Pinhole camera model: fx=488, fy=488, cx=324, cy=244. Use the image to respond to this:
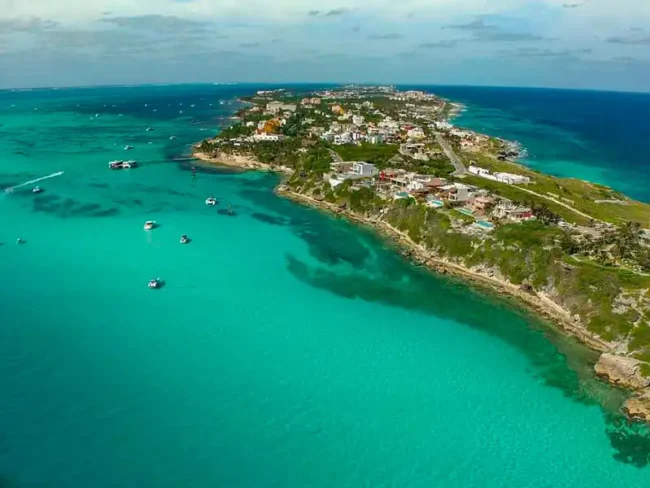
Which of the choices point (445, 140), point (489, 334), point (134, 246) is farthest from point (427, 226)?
point (445, 140)

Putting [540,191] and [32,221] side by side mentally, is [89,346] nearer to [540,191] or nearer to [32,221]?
[32,221]

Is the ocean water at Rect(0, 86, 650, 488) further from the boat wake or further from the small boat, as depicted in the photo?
the boat wake

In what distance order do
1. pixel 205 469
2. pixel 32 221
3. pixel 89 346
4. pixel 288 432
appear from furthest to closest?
pixel 32 221 < pixel 89 346 < pixel 288 432 < pixel 205 469

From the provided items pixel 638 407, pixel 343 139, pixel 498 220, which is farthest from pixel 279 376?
pixel 343 139

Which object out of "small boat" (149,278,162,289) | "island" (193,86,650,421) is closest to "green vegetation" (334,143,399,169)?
"island" (193,86,650,421)

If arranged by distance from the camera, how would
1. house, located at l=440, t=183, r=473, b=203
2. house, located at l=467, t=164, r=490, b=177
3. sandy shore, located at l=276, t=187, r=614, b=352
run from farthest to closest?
house, located at l=467, t=164, r=490, b=177 < house, located at l=440, t=183, r=473, b=203 < sandy shore, located at l=276, t=187, r=614, b=352

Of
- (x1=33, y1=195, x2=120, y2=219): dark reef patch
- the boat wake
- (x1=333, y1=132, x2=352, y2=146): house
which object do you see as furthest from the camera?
(x1=333, y1=132, x2=352, y2=146): house

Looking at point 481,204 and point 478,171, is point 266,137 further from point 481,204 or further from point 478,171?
point 481,204
